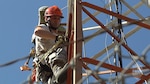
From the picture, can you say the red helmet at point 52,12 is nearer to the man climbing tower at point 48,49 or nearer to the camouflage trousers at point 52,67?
the man climbing tower at point 48,49

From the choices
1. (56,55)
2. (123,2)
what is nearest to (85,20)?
(123,2)

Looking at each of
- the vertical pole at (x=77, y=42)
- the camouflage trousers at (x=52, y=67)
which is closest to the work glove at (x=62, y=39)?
the camouflage trousers at (x=52, y=67)

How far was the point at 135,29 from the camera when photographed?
10414mm

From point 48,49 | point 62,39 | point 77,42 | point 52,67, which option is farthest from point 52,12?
point 77,42

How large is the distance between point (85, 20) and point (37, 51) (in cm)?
233

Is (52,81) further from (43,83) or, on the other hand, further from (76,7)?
(76,7)

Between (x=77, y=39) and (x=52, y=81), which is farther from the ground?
(x=77, y=39)

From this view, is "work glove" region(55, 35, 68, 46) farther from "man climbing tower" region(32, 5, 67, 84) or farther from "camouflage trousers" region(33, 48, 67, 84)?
"camouflage trousers" region(33, 48, 67, 84)

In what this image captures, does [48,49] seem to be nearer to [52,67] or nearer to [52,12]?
[52,67]

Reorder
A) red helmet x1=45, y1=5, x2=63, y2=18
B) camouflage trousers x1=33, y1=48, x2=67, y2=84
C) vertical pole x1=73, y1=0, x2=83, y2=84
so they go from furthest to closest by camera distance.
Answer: red helmet x1=45, y1=5, x2=63, y2=18
camouflage trousers x1=33, y1=48, x2=67, y2=84
vertical pole x1=73, y1=0, x2=83, y2=84

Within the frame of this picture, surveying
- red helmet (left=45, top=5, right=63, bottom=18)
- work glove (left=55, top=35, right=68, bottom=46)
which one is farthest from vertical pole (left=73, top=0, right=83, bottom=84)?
red helmet (left=45, top=5, right=63, bottom=18)

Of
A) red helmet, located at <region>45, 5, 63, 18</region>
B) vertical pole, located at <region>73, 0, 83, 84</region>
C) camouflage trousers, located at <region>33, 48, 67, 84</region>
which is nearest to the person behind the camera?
vertical pole, located at <region>73, 0, 83, 84</region>

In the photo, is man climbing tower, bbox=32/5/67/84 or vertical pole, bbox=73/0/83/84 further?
man climbing tower, bbox=32/5/67/84

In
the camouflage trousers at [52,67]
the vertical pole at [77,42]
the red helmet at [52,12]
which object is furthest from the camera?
the red helmet at [52,12]
